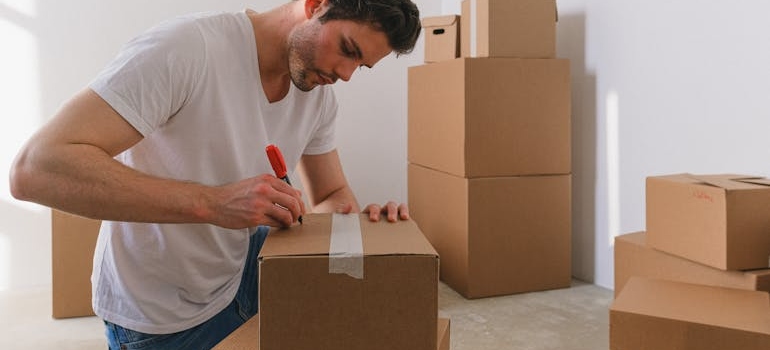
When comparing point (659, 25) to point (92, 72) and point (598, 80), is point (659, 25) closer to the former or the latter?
point (598, 80)

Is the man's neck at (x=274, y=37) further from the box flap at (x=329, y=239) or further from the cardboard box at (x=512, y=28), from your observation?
the cardboard box at (x=512, y=28)

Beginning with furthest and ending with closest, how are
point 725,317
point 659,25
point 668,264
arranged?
point 659,25, point 668,264, point 725,317

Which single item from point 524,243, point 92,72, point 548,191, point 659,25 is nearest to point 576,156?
point 548,191

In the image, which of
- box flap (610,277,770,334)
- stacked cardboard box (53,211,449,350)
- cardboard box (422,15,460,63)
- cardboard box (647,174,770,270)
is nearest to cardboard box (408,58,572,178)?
cardboard box (422,15,460,63)

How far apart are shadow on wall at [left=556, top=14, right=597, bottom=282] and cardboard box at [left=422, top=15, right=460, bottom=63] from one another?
0.51 m

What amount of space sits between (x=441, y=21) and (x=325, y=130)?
1517 millimetres

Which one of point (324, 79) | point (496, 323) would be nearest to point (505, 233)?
point (496, 323)

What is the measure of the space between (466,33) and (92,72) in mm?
1743

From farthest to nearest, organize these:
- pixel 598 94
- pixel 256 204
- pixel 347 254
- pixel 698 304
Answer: pixel 598 94, pixel 698 304, pixel 256 204, pixel 347 254

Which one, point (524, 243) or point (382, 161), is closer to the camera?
point (524, 243)

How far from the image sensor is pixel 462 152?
2.54 m

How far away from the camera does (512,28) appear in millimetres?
2553

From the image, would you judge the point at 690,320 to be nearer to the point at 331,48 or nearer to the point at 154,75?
the point at 331,48

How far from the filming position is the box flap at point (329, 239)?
2.51ft
